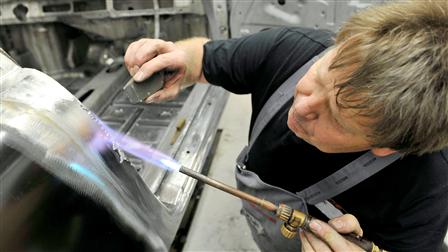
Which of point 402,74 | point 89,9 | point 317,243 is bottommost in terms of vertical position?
point 317,243

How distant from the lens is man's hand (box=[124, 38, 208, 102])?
95cm

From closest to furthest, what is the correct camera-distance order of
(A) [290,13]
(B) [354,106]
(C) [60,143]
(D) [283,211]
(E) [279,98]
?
(C) [60,143] → (B) [354,106] → (D) [283,211] → (E) [279,98] → (A) [290,13]

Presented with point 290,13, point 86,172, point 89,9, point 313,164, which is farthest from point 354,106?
point 89,9

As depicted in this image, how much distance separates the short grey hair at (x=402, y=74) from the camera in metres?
0.63

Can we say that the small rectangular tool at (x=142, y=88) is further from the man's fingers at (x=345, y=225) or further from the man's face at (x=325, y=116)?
the man's fingers at (x=345, y=225)

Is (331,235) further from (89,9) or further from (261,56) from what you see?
(89,9)

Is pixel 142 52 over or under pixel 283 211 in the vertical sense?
over

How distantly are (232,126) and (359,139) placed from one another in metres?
1.41

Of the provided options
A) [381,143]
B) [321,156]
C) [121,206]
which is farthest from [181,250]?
[381,143]

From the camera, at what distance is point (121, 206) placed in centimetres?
69

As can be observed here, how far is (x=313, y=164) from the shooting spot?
103 cm

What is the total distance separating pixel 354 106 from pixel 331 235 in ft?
0.97

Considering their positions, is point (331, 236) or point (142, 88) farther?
point (142, 88)

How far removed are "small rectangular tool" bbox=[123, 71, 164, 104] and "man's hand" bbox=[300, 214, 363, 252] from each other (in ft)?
1.60
